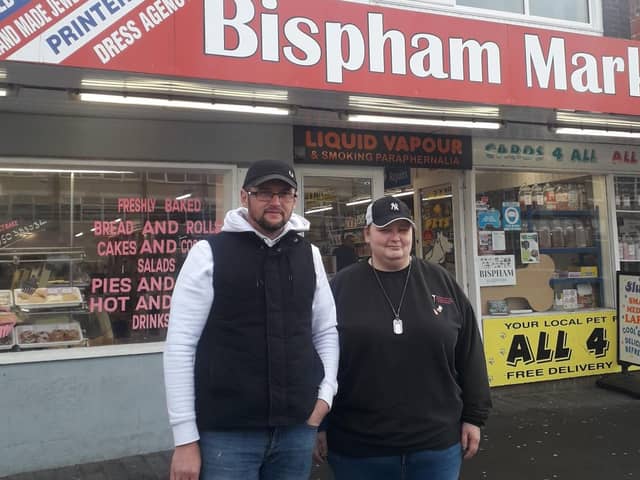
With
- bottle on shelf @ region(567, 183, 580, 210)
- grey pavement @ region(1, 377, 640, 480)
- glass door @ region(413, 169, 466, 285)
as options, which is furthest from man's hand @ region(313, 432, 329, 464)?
bottle on shelf @ region(567, 183, 580, 210)

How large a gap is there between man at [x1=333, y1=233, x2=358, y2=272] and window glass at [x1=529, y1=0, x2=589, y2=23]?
132 inches

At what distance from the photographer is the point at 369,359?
238 cm

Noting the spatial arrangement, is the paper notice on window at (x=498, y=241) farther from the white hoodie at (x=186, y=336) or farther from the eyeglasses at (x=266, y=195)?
the white hoodie at (x=186, y=336)

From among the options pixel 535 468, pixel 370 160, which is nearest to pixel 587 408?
pixel 535 468

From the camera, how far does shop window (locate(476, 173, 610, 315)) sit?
23.2 feet

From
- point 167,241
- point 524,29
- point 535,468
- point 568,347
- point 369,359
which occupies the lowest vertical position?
point 535,468

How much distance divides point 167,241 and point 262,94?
1700 millimetres

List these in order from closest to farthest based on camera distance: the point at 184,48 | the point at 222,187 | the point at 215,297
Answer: the point at 215,297, the point at 184,48, the point at 222,187

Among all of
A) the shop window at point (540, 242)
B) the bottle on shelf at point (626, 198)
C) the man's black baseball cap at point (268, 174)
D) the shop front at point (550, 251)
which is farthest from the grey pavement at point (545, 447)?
the man's black baseball cap at point (268, 174)

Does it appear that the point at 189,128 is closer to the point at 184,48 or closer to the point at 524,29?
the point at 184,48

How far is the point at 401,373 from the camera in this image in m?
2.37

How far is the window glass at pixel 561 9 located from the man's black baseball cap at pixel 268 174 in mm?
5724

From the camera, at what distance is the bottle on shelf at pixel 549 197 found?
7.43 m

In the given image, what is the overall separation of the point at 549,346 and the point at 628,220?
84.3 inches
